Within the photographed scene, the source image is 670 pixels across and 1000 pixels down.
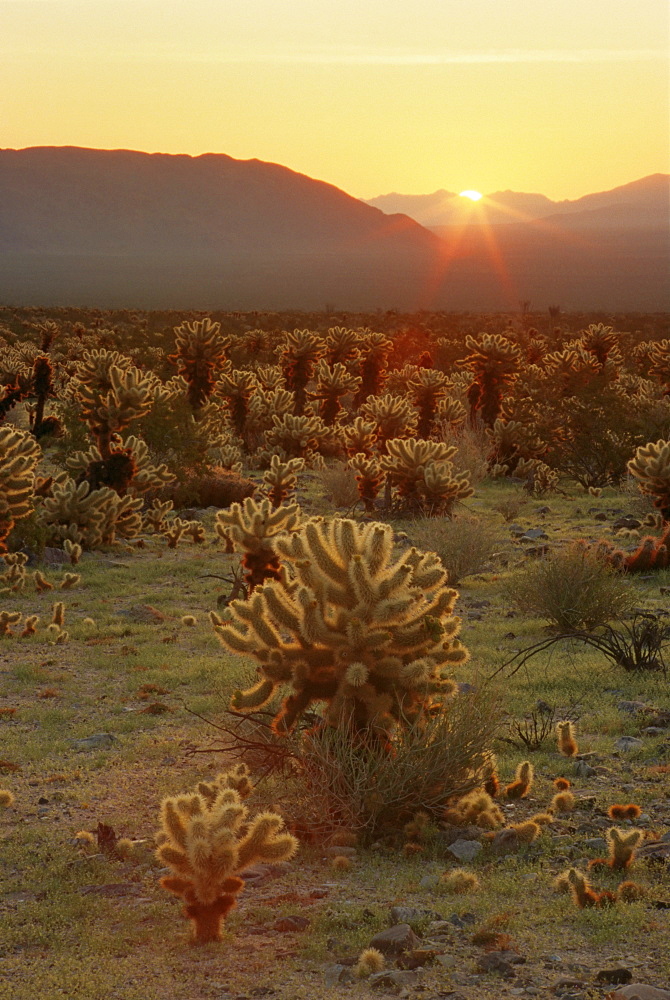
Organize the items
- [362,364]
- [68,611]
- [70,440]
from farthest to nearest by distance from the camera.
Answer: [362,364] < [70,440] < [68,611]

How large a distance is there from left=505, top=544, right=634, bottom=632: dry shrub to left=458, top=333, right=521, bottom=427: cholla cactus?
12850 mm

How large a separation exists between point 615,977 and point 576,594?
685 centimetres

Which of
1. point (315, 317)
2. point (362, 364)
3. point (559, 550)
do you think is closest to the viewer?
point (559, 550)

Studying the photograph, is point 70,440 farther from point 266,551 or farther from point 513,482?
point 266,551

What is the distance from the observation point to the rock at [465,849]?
5.95 metres

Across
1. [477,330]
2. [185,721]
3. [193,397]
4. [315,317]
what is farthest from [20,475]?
[315,317]

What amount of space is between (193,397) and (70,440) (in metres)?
3.13

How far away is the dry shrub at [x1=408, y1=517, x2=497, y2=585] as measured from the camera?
44.2 ft

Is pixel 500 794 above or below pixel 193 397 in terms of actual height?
below

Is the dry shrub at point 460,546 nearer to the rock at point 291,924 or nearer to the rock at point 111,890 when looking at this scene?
the rock at point 111,890

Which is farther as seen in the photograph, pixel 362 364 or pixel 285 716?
pixel 362 364

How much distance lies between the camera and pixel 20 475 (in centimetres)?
1242

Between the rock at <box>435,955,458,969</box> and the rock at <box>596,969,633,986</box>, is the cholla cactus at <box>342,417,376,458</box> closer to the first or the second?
the rock at <box>435,955,458,969</box>

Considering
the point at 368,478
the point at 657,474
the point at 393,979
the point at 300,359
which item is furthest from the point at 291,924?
the point at 300,359
